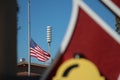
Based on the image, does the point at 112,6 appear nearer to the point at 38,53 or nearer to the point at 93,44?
the point at 93,44

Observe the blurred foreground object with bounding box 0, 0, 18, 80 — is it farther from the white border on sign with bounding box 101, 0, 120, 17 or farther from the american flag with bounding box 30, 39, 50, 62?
the american flag with bounding box 30, 39, 50, 62

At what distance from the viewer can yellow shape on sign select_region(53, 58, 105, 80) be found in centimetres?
723

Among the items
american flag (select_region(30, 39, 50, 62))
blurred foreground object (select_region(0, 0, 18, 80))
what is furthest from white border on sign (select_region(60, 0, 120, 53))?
american flag (select_region(30, 39, 50, 62))

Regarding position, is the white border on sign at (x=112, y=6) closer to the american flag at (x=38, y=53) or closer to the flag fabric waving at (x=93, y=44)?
the flag fabric waving at (x=93, y=44)

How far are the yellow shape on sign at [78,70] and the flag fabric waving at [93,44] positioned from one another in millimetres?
122

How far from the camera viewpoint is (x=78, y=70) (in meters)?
7.25

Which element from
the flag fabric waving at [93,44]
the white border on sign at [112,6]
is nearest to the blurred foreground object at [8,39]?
the flag fabric waving at [93,44]

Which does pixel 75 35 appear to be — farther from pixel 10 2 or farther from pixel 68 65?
pixel 10 2

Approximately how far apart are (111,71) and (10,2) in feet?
11.9

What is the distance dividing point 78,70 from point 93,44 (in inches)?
23.9

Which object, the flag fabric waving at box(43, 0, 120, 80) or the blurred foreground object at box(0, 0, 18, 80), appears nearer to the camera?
the flag fabric waving at box(43, 0, 120, 80)

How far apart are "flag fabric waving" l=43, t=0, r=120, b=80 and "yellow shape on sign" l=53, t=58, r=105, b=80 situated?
0.40 ft

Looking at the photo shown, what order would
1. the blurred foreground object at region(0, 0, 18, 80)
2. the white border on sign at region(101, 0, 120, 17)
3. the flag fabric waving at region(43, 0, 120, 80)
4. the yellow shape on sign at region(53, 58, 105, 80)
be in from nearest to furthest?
the yellow shape on sign at region(53, 58, 105, 80), the flag fabric waving at region(43, 0, 120, 80), the white border on sign at region(101, 0, 120, 17), the blurred foreground object at region(0, 0, 18, 80)

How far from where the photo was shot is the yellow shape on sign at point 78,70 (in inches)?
285
